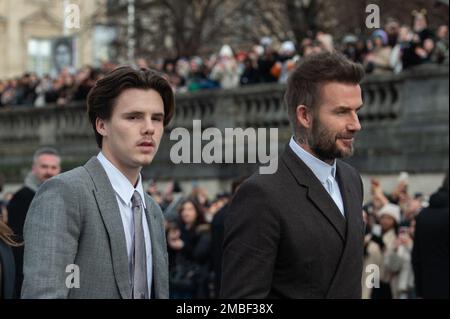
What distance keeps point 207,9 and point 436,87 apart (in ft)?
61.2

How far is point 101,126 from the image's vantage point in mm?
5582

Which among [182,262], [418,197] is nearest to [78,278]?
[182,262]

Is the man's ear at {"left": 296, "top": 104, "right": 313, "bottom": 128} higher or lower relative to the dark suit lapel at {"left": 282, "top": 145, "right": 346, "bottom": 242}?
higher

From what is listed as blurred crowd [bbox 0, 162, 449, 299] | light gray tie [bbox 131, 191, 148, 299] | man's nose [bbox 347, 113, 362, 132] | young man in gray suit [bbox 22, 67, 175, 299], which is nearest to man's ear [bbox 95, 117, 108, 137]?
young man in gray suit [bbox 22, 67, 175, 299]

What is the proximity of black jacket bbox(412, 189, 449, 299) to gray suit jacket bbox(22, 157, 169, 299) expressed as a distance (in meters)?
7.26

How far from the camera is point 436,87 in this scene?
64.4ft

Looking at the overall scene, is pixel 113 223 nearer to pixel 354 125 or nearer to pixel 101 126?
pixel 101 126

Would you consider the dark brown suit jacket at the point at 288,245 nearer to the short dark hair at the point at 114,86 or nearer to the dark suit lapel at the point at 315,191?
the dark suit lapel at the point at 315,191

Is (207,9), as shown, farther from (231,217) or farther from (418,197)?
(231,217)

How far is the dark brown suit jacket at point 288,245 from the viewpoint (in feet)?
17.5

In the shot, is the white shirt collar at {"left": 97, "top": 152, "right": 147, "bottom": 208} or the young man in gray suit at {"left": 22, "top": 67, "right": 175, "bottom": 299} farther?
the white shirt collar at {"left": 97, "top": 152, "right": 147, "bottom": 208}

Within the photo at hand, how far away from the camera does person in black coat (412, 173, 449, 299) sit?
12.4 meters

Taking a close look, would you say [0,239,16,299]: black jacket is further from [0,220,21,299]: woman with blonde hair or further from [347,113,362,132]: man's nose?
[347,113,362,132]: man's nose

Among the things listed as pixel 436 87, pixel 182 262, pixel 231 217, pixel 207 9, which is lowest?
pixel 182 262
